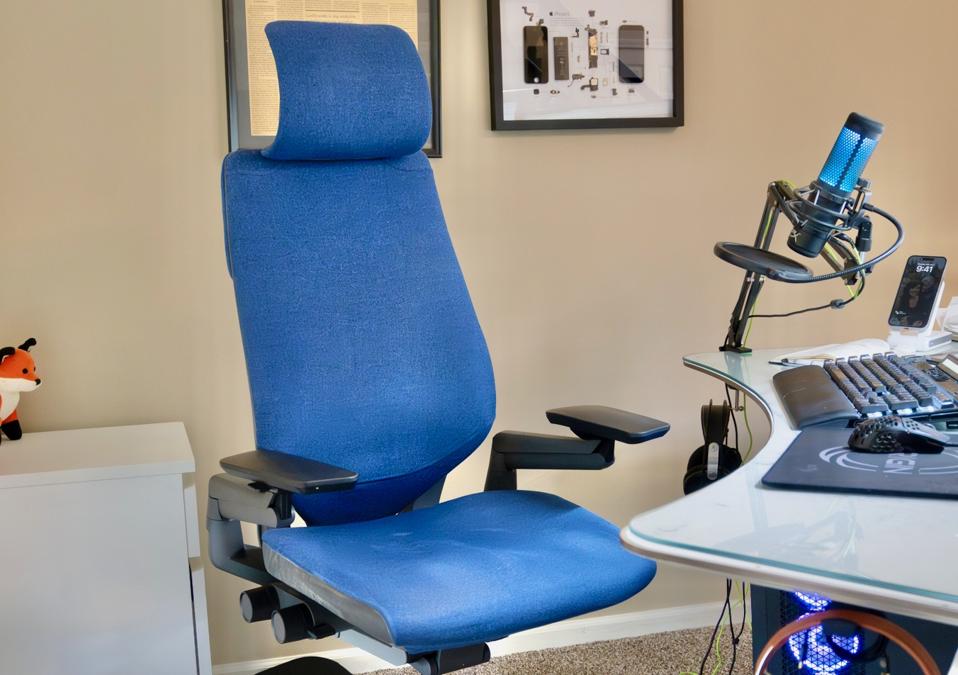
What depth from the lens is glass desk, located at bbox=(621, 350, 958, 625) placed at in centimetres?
83

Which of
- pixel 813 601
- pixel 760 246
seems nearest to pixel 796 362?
pixel 760 246

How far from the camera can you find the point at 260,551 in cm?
157

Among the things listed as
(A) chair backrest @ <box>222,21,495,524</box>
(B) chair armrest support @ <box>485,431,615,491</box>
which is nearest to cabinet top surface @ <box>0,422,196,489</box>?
(A) chair backrest @ <box>222,21,495,524</box>

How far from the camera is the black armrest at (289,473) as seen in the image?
134cm

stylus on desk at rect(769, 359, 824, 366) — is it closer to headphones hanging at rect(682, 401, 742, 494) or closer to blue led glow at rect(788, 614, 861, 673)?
headphones hanging at rect(682, 401, 742, 494)

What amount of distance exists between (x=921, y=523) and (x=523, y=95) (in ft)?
5.36

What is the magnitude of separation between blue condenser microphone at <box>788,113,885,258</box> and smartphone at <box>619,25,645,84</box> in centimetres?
80

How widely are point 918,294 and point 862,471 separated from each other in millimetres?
971

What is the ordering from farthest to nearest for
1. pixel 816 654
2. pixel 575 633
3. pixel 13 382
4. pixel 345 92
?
1. pixel 575 633
2. pixel 13 382
3. pixel 345 92
4. pixel 816 654

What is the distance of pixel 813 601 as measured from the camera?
55.7 inches

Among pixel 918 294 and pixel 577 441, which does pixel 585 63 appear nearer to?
pixel 918 294

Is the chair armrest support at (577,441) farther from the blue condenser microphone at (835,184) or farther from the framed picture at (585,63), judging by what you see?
the framed picture at (585,63)

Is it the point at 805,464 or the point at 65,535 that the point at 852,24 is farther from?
the point at 65,535

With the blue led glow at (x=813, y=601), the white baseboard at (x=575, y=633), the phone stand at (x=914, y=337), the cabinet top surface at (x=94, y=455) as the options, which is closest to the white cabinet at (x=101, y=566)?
the cabinet top surface at (x=94, y=455)
